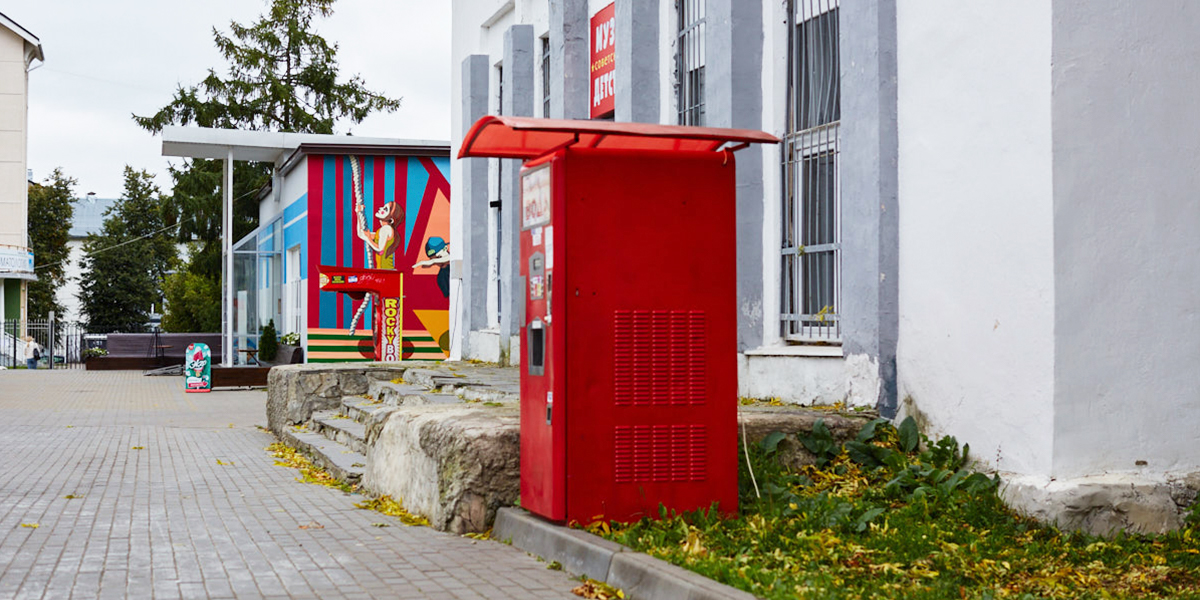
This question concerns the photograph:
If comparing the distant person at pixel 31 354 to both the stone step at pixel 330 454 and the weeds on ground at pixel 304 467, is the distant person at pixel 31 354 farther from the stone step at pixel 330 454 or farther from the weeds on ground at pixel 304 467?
the weeds on ground at pixel 304 467

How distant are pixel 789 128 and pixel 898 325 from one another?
8.51 feet

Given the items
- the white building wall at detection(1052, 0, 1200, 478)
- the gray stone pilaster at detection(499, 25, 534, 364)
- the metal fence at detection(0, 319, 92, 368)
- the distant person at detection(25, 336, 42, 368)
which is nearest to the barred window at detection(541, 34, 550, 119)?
the gray stone pilaster at detection(499, 25, 534, 364)

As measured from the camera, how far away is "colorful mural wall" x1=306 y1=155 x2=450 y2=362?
103 ft

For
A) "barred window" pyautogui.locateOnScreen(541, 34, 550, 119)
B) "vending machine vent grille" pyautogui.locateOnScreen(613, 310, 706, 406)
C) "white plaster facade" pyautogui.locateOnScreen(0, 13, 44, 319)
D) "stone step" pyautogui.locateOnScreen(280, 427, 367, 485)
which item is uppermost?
"white plaster facade" pyautogui.locateOnScreen(0, 13, 44, 319)

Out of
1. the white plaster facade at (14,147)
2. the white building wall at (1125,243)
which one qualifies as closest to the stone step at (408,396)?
the white building wall at (1125,243)

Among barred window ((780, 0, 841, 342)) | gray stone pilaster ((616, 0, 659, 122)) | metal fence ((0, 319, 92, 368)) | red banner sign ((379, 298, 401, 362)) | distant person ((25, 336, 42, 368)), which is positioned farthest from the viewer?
metal fence ((0, 319, 92, 368))

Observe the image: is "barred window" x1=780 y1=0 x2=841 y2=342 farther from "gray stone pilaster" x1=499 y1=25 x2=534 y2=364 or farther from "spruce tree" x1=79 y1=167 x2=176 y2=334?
"spruce tree" x1=79 y1=167 x2=176 y2=334

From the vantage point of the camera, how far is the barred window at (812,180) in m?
9.80

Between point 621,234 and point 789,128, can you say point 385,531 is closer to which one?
point 621,234

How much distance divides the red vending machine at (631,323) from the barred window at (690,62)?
16.6 feet

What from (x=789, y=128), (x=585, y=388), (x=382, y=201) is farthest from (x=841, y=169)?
(x=382, y=201)

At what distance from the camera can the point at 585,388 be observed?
7004 mm

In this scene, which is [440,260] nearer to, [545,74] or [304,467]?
[545,74]

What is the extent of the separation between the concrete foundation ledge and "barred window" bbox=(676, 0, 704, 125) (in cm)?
610
